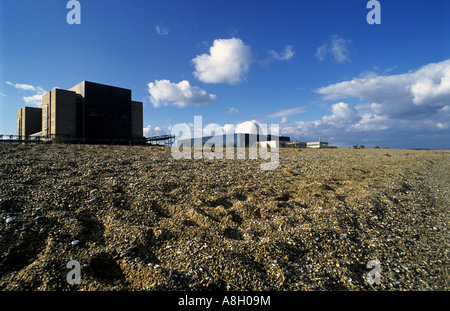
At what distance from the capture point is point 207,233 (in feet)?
18.5

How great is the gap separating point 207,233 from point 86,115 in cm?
4282

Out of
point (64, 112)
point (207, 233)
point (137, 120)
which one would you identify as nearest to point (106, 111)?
point (64, 112)

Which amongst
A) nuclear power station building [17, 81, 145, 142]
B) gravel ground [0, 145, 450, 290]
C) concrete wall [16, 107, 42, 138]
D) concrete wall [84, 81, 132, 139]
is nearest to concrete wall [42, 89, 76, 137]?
nuclear power station building [17, 81, 145, 142]

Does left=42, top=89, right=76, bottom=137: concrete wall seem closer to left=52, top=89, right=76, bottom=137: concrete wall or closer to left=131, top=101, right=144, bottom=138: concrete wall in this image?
left=52, top=89, right=76, bottom=137: concrete wall

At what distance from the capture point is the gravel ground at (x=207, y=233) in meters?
4.08

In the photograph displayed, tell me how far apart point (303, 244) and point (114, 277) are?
15.1 ft

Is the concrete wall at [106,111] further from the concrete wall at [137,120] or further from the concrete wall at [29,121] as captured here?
the concrete wall at [29,121]

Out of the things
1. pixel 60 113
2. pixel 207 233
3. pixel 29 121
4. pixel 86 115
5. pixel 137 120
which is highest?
pixel 137 120

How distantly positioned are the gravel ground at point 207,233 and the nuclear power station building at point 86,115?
102 ft

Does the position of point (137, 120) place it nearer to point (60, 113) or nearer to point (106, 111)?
point (106, 111)

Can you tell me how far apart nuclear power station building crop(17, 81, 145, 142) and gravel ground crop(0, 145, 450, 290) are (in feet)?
102

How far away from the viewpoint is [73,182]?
26.5 ft

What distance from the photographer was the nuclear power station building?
36.1 m

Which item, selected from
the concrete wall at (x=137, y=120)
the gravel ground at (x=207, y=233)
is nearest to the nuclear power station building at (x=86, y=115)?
the concrete wall at (x=137, y=120)
